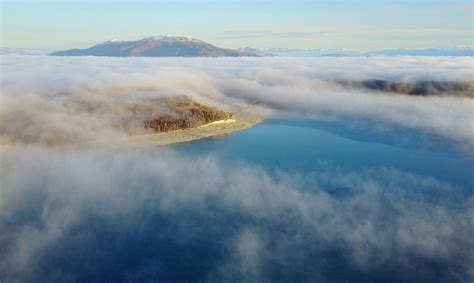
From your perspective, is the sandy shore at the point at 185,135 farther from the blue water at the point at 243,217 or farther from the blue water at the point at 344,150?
the blue water at the point at 243,217

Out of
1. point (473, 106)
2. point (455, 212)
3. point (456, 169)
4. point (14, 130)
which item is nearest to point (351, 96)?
point (473, 106)

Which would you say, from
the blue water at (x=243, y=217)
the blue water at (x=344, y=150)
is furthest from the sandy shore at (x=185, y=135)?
the blue water at (x=243, y=217)

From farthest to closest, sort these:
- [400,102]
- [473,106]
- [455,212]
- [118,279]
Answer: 1. [400,102]
2. [473,106]
3. [455,212]
4. [118,279]

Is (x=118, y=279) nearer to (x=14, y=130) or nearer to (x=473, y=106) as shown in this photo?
(x=14, y=130)

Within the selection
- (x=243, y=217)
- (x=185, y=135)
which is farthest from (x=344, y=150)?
(x=243, y=217)

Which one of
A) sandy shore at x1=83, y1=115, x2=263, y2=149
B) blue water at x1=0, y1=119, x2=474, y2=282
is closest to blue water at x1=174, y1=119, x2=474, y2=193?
blue water at x1=0, y1=119, x2=474, y2=282

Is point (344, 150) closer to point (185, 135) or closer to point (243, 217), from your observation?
point (185, 135)

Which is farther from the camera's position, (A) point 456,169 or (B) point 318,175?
(A) point 456,169

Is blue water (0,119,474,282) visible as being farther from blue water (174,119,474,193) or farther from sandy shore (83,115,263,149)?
sandy shore (83,115,263,149)
